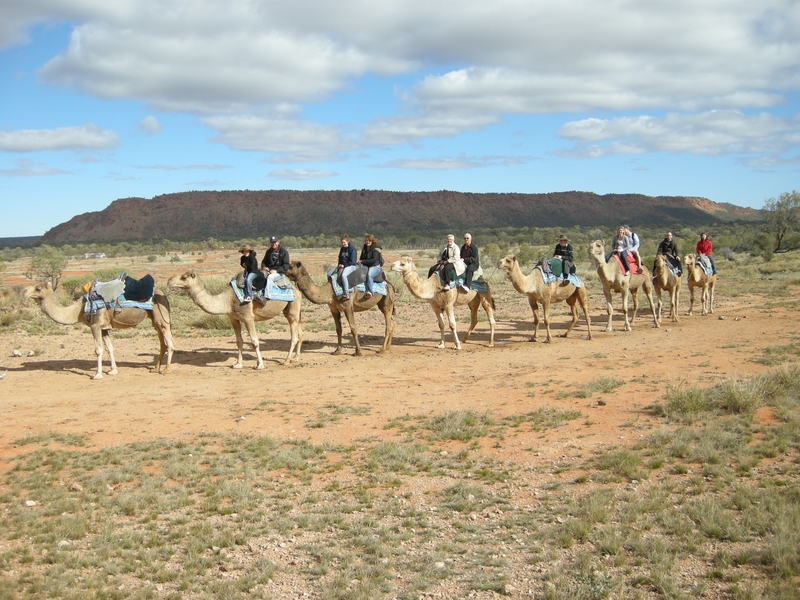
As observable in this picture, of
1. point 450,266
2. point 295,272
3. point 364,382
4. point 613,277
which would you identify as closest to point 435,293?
point 450,266

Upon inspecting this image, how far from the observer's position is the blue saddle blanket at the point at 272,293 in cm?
1382

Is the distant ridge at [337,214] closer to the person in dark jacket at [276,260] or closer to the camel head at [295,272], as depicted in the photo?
the camel head at [295,272]

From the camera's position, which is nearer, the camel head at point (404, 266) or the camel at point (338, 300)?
the camel at point (338, 300)

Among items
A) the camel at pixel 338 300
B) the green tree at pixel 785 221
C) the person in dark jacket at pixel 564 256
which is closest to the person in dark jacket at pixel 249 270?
the camel at pixel 338 300

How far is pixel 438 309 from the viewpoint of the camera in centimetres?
1617

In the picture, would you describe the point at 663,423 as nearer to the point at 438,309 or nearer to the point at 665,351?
the point at 665,351

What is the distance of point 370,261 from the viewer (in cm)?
1559

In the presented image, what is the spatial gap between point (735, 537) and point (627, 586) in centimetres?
114

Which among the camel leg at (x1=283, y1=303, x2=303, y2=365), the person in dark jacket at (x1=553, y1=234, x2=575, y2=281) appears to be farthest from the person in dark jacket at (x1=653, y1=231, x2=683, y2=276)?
the camel leg at (x1=283, y1=303, x2=303, y2=365)

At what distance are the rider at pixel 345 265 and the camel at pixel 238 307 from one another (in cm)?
101

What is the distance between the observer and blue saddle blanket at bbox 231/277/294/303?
1382 cm

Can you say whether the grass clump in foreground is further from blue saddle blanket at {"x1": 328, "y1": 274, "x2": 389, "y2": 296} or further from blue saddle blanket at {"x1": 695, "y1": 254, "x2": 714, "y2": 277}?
blue saddle blanket at {"x1": 695, "y1": 254, "x2": 714, "y2": 277}

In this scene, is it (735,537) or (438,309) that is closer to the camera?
(735,537)

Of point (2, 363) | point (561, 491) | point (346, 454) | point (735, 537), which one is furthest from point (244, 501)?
point (2, 363)
